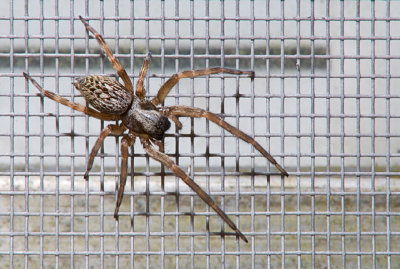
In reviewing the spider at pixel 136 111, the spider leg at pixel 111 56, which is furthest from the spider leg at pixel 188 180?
the spider leg at pixel 111 56

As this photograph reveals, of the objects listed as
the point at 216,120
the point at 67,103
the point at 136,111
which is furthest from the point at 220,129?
the point at 67,103

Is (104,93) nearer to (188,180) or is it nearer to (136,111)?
(136,111)

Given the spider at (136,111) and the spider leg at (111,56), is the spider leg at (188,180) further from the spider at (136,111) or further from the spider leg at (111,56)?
the spider leg at (111,56)

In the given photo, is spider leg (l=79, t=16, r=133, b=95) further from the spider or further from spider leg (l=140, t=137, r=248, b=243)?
spider leg (l=140, t=137, r=248, b=243)

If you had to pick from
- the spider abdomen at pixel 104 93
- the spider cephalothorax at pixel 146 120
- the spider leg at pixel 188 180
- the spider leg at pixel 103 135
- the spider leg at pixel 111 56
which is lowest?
the spider leg at pixel 188 180

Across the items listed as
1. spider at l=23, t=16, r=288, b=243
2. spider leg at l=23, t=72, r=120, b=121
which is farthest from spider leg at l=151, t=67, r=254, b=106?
spider leg at l=23, t=72, r=120, b=121

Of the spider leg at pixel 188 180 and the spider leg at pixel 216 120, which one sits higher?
the spider leg at pixel 216 120

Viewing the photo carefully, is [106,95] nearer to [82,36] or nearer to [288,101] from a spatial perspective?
[82,36]
